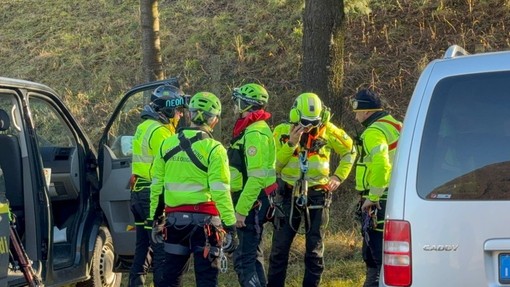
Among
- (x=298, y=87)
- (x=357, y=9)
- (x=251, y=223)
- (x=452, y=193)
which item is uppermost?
(x=357, y=9)

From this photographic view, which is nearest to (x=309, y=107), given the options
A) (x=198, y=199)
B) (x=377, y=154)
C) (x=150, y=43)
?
(x=377, y=154)

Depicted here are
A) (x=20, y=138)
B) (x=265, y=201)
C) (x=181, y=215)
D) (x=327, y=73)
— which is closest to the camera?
(x=181, y=215)

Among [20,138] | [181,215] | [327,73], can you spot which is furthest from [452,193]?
[327,73]

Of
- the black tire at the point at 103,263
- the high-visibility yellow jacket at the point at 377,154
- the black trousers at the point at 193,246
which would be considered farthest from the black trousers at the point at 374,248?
the black tire at the point at 103,263

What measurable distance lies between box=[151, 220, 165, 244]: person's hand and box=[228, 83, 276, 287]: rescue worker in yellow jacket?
730mm

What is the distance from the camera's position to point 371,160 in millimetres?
7207

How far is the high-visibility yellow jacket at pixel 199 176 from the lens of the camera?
6280 millimetres

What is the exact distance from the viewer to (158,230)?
667 cm

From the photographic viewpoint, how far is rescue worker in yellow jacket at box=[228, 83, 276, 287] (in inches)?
279

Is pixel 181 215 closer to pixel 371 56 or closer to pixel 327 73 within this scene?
pixel 327 73

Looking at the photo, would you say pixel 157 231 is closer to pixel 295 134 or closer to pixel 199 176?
pixel 199 176

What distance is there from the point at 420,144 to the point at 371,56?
1037 cm

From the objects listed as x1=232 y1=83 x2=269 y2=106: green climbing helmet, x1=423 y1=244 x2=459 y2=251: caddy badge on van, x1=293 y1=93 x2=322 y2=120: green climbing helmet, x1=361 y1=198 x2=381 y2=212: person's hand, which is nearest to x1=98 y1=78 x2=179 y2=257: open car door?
x1=232 y1=83 x2=269 y2=106: green climbing helmet

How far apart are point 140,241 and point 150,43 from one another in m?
5.47
